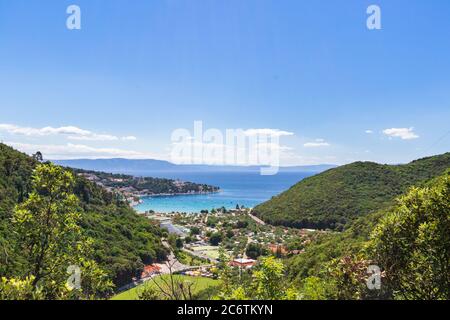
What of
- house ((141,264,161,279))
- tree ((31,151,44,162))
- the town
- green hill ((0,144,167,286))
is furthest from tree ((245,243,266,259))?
tree ((31,151,44,162))

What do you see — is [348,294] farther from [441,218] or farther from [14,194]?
[14,194]

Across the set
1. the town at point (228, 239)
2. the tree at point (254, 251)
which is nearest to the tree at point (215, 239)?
the town at point (228, 239)
